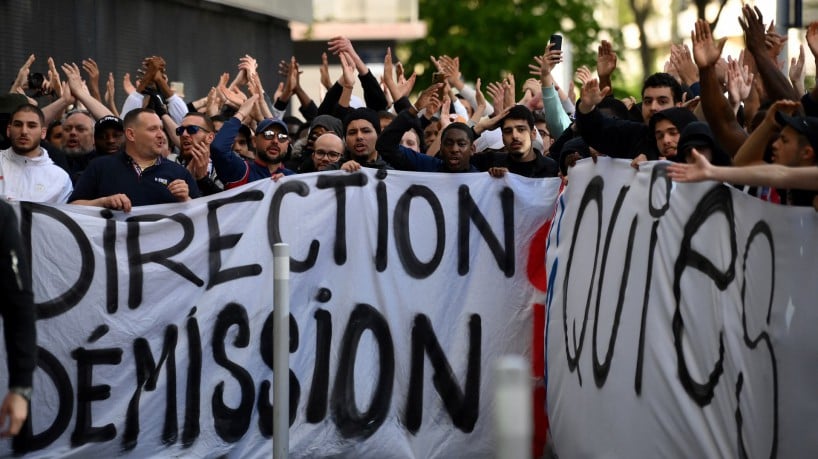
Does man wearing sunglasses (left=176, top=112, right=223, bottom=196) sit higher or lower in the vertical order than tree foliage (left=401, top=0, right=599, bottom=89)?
lower

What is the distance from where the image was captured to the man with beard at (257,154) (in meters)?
10.4

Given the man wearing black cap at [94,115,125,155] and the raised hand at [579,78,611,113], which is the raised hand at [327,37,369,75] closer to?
the man wearing black cap at [94,115,125,155]

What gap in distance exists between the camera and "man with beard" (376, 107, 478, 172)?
→ 34.4 ft

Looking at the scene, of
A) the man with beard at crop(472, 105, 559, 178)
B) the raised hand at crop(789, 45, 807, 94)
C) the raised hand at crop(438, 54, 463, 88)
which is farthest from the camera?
the raised hand at crop(438, 54, 463, 88)

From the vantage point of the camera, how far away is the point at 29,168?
10680 millimetres

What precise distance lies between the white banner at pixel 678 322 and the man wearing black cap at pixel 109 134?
3.83 m

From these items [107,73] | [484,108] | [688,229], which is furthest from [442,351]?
[107,73]

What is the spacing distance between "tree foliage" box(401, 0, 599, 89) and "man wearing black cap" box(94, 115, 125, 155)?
1010 inches

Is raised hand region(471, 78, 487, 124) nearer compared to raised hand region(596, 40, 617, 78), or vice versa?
raised hand region(596, 40, 617, 78)

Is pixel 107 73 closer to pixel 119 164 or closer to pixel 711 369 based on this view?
pixel 119 164

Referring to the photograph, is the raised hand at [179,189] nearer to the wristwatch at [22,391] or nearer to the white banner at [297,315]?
the white banner at [297,315]

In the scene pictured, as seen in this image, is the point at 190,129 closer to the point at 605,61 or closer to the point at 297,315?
the point at 297,315

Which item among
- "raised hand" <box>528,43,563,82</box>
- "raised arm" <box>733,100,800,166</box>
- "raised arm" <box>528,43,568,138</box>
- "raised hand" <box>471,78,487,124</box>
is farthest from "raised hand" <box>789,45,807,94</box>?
"raised arm" <box>733,100,800,166</box>

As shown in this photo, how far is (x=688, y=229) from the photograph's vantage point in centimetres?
783
